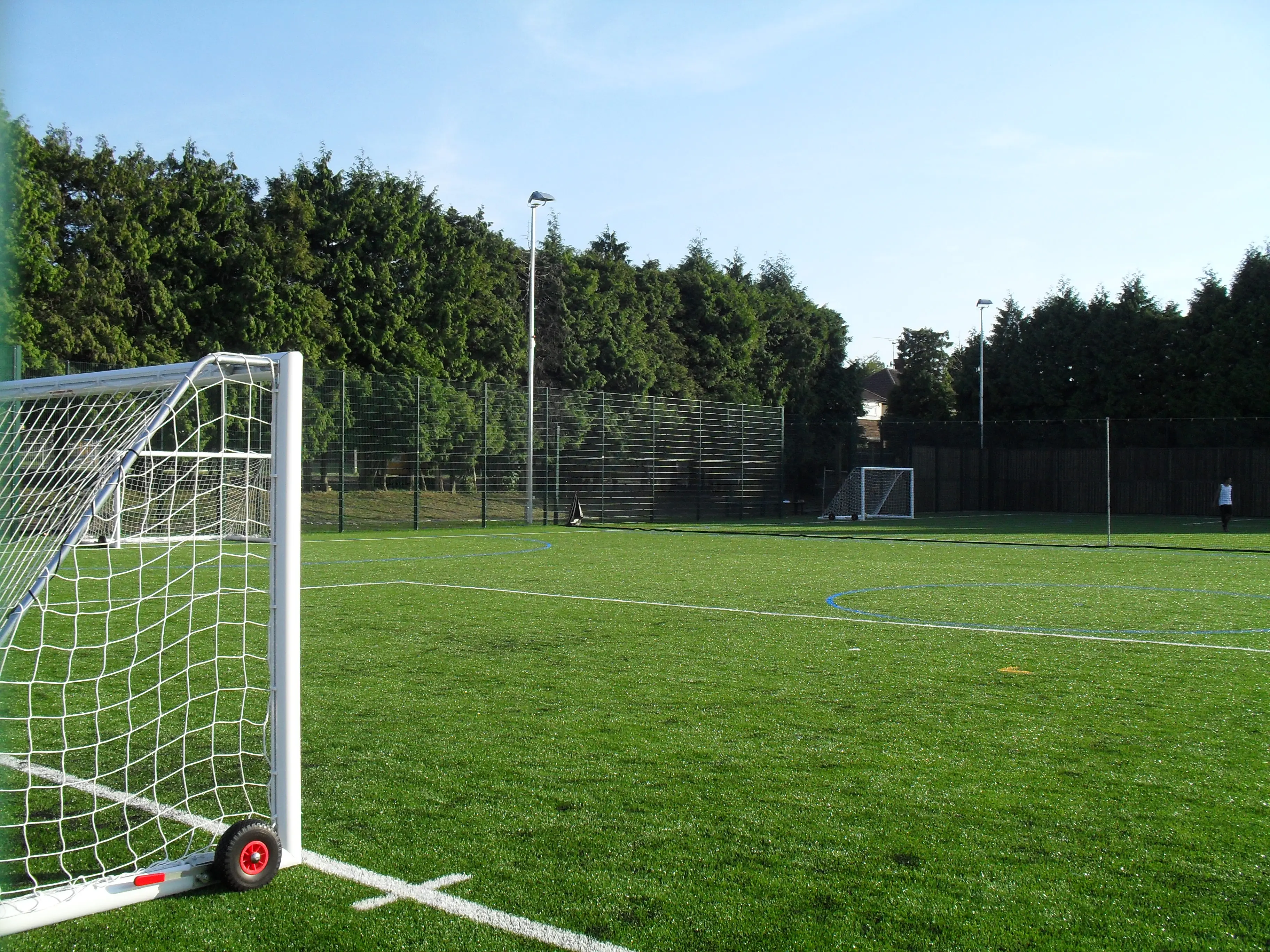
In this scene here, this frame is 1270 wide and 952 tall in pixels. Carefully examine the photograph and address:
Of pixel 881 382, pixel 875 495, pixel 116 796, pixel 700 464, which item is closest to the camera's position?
pixel 116 796

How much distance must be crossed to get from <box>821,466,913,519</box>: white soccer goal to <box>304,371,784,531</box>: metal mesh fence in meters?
1.89

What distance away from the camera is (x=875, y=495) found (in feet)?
107

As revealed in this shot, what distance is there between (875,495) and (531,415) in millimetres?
12432

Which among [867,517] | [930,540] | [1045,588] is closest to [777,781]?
[1045,588]

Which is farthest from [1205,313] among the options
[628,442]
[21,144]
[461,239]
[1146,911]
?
[1146,911]

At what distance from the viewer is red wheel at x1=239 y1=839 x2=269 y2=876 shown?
3.31 m

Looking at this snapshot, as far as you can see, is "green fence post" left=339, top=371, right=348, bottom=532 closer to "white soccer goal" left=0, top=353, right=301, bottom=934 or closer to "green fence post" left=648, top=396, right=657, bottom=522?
"green fence post" left=648, top=396, right=657, bottom=522

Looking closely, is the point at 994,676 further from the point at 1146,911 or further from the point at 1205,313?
the point at 1205,313

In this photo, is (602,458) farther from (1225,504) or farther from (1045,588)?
(1045,588)

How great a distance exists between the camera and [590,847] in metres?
3.70

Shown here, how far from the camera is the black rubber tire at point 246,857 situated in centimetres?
328

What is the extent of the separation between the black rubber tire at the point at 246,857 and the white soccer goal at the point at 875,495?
27.6 meters

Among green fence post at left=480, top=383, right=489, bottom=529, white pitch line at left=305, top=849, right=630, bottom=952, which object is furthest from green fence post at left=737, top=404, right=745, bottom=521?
white pitch line at left=305, top=849, right=630, bottom=952

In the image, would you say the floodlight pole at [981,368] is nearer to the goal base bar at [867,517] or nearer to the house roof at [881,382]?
the goal base bar at [867,517]
